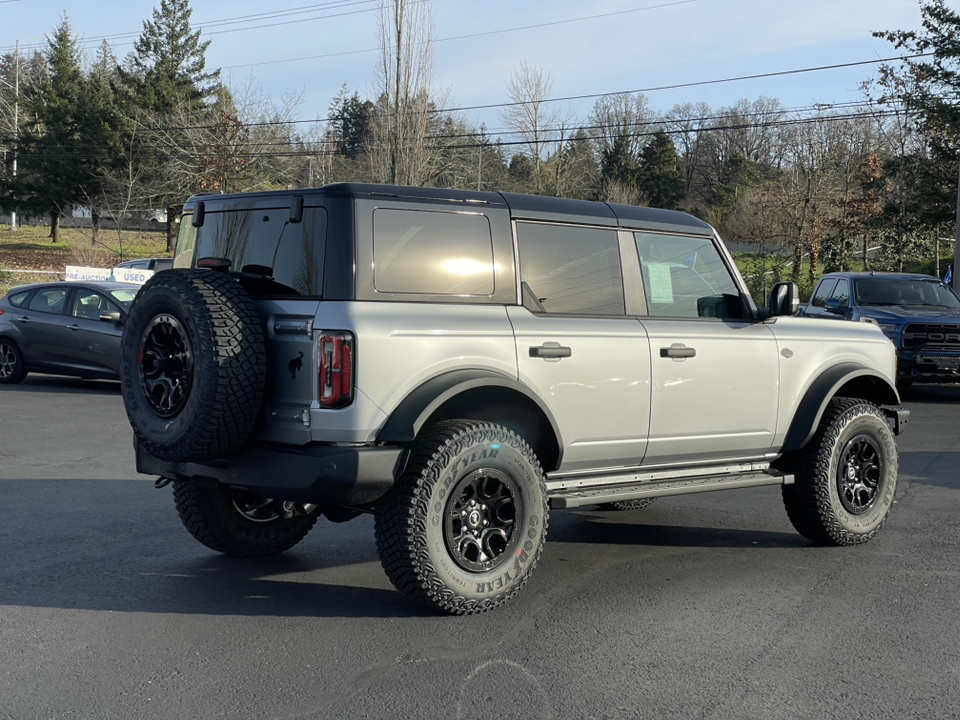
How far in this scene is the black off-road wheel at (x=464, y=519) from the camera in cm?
491

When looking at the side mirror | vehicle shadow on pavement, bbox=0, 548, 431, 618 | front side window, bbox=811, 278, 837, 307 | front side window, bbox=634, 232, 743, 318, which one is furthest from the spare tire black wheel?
front side window, bbox=811, 278, 837, 307

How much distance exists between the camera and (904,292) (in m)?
17.0

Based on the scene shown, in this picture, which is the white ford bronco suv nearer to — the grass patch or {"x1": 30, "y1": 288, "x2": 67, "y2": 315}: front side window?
{"x1": 30, "y1": 288, "x2": 67, "y2": 315}: front side window

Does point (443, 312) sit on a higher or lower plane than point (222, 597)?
higher

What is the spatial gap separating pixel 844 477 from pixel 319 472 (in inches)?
143

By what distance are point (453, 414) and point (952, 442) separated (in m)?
8.11

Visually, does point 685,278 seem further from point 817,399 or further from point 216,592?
point 216,592

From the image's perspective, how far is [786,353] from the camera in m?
6.59

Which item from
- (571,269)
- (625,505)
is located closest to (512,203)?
(571,269)

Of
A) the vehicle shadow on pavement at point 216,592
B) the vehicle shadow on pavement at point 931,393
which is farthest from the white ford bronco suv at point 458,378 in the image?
the vehicle shadow on pavement at point 931,393

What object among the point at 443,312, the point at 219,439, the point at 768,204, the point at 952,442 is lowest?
the point at 952,442

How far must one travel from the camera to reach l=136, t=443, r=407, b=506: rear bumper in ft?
15.6

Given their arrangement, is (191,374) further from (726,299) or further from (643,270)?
(726,299)

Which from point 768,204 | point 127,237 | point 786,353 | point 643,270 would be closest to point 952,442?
point 786,353
